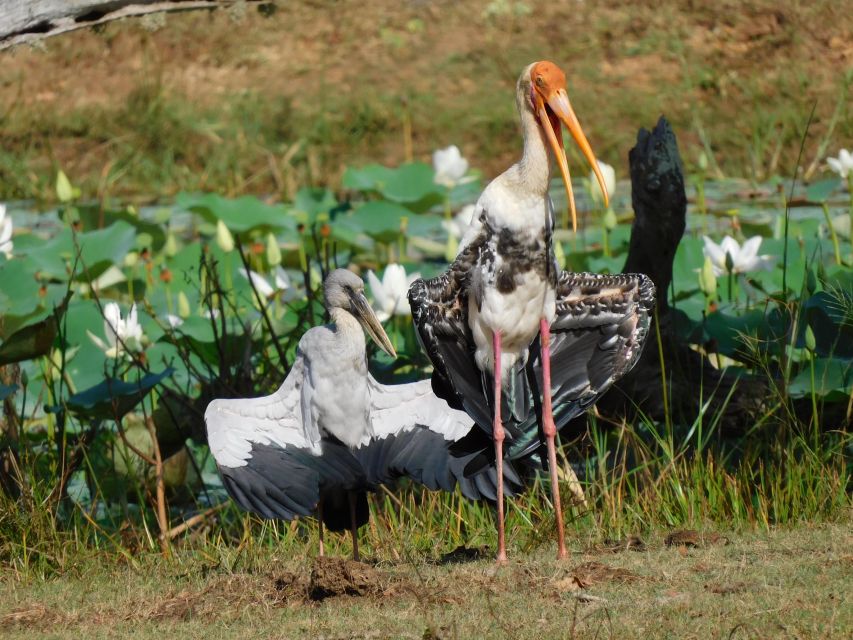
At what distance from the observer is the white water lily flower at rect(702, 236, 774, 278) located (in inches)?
220

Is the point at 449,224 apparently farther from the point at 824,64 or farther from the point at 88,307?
the point at 824,64

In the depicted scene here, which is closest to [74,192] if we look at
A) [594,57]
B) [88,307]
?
[88,307]

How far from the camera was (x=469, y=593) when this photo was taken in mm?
3520

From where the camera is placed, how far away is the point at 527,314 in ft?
13.5

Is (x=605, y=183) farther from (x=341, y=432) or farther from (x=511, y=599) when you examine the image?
(x=511, y=599)

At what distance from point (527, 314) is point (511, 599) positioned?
3.21 ft

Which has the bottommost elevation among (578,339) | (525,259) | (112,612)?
(112,612)

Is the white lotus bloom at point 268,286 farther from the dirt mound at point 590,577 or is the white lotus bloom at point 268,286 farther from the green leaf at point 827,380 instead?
the dirt mound at point 590,577

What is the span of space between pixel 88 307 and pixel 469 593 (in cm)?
322

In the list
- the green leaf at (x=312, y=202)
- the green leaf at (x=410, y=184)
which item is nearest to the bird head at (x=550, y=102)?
the green leaf at (x=410, y=184)

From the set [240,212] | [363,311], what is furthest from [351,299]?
[240,212]

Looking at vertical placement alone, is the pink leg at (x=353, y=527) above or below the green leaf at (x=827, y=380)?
below

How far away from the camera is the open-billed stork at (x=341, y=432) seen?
429 centimetres

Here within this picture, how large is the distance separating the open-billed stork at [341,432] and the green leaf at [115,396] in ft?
2.13
